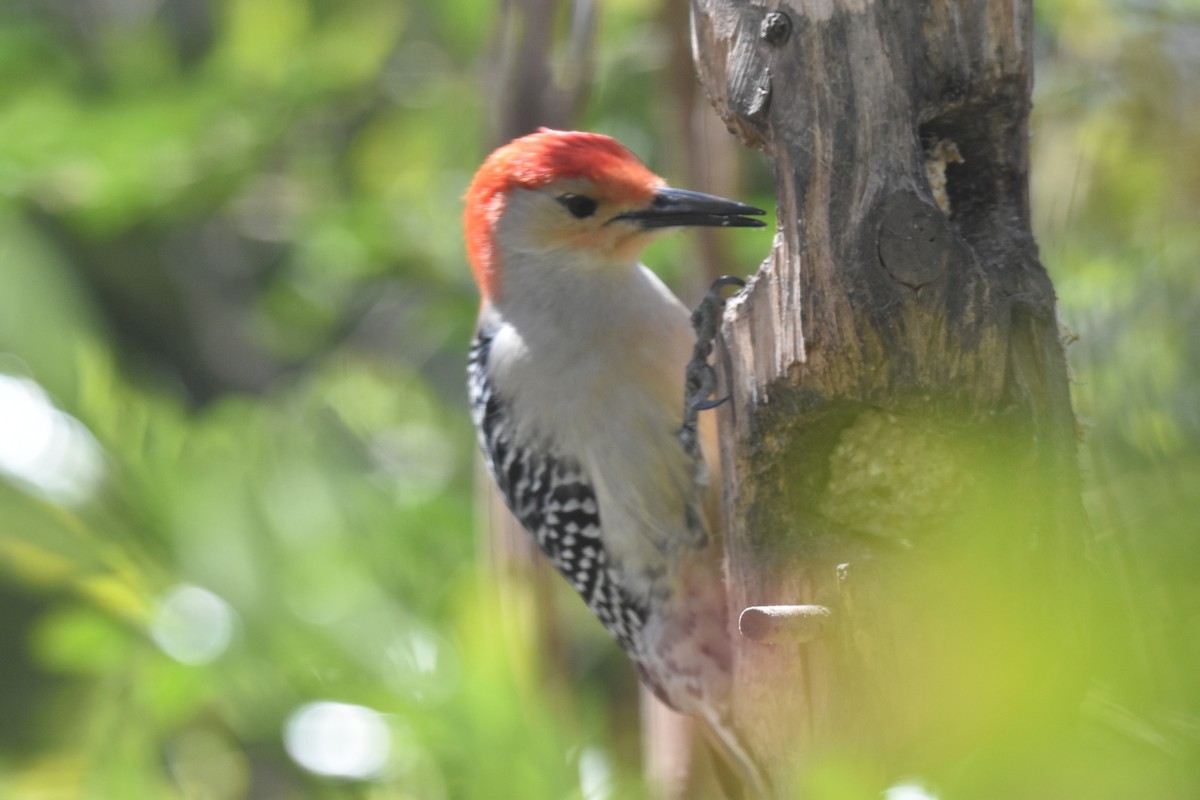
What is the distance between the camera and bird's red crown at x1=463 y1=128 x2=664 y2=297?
8.67 feet

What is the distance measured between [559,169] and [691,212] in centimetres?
35

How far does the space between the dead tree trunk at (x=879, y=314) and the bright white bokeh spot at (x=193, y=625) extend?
1.24 m

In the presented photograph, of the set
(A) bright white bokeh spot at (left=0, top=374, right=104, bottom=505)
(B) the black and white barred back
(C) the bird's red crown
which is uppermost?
(C) the bird's red crown

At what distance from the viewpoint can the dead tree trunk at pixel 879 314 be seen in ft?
5.28

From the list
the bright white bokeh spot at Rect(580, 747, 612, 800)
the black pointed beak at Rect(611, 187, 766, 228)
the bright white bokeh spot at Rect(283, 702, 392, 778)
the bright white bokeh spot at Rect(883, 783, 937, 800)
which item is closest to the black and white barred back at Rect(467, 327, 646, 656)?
the bright white bokeh spot at Rect(580, 747, 612, 800)

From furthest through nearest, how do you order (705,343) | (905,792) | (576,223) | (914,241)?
(576,223) < (705,343) < (914,241) < (905,792)

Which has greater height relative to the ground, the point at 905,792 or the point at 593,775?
the point at 905,792

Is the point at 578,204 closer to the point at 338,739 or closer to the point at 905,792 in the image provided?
the point at 338,739

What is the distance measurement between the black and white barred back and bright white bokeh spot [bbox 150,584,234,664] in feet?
2.23

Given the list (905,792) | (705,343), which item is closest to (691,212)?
(705,343)

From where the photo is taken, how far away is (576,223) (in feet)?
9.04

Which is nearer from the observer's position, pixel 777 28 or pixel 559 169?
pixel 777 28

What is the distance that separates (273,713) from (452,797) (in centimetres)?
67

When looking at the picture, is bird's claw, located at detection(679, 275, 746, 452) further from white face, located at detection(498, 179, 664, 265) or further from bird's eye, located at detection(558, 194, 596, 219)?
bird's eye, located at detection(558, 194, 596, 219)
